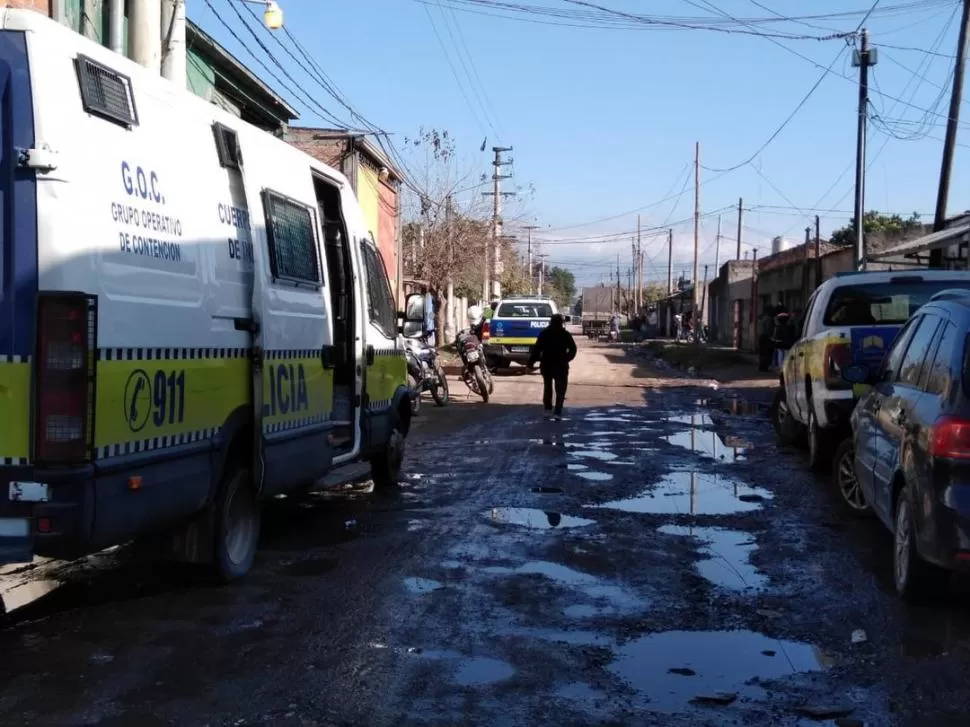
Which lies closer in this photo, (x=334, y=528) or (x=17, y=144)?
(x=17, y=144)

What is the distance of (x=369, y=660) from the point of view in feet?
17.8

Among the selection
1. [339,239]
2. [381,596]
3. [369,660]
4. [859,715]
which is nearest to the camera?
[859,715]

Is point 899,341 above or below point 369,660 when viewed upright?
above

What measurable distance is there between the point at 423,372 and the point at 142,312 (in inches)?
537

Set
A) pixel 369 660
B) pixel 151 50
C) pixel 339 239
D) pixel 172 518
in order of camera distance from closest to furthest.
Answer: pixel 369 660 → pixel 172 518 → pixel 339 239 → pixel 151 50

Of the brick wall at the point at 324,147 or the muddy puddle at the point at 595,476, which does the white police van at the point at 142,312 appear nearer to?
the muddy puddle at the point at 595,476

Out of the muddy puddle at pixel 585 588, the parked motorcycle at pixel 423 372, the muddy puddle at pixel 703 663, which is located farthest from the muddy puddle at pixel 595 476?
the parked motorcycle at pixel 423 372

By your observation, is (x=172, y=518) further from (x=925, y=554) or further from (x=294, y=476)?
(x=925, y=554)

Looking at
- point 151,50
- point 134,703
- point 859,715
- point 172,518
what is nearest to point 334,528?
point 172,518

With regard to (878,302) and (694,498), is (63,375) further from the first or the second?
(878,302)

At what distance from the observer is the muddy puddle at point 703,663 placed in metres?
5.07

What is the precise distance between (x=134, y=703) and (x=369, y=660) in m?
1.13

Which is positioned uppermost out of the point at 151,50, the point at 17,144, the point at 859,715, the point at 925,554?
the point at 151,50

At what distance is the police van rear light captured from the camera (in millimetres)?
5012
